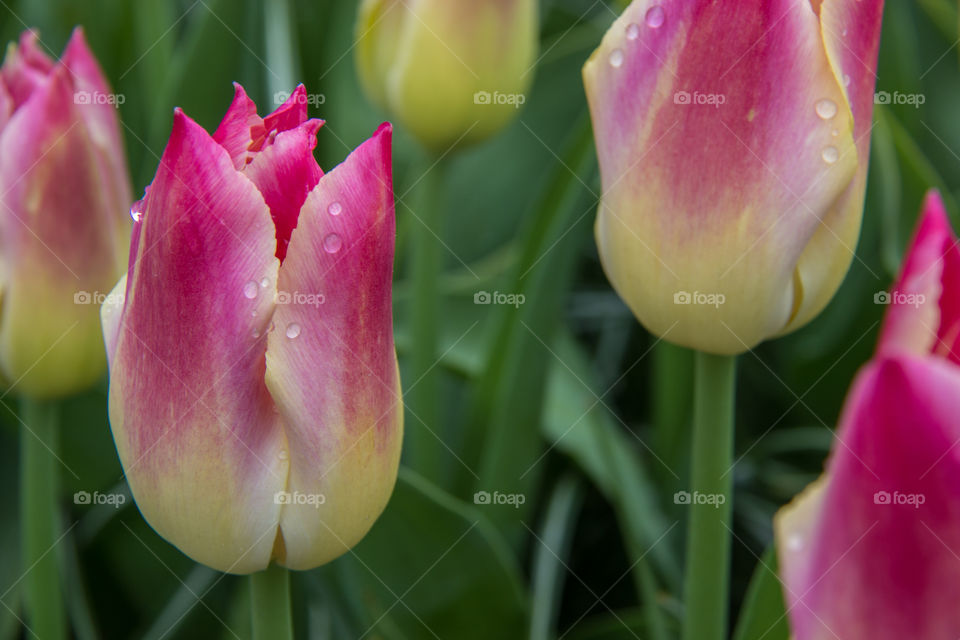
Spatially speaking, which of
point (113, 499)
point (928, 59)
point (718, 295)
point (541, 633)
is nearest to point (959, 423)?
point (718, 295)

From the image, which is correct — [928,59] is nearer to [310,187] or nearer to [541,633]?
[541,633]

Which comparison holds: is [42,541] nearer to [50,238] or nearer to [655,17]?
[50,238]
